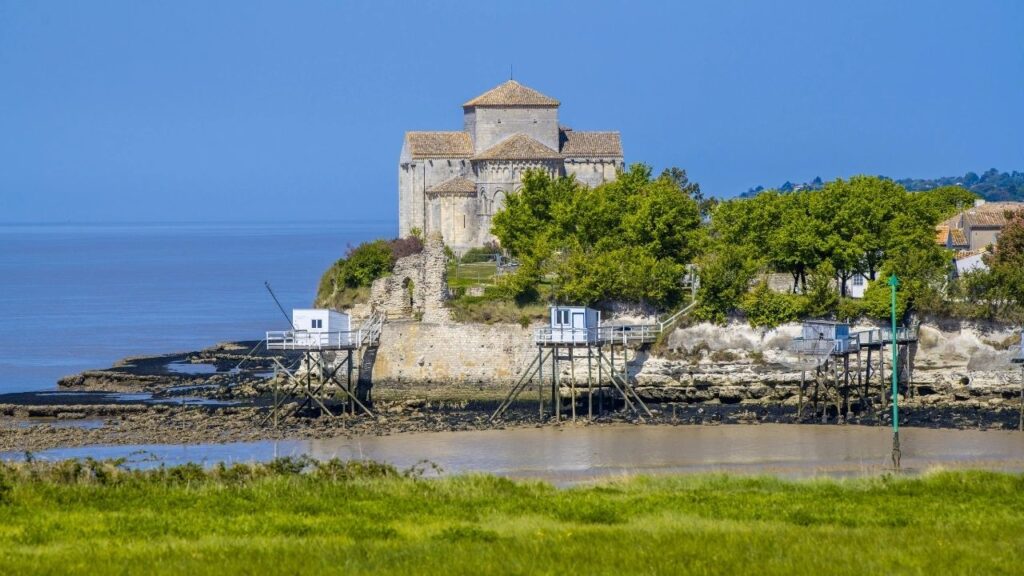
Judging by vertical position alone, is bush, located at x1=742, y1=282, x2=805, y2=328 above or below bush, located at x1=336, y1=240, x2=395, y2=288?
below

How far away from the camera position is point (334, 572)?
21109mm

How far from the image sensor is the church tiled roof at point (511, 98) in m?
88.5

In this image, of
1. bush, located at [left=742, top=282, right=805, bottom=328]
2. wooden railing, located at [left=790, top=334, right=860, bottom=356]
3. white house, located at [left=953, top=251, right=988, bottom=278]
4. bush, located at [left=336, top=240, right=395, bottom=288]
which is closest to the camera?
wooden railing, located at [left=790, top=334, right=860, bottom=356]

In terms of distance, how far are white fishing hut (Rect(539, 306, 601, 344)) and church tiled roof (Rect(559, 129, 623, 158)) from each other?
3728 cm

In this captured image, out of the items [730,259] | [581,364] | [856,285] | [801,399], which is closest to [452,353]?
[581,364]

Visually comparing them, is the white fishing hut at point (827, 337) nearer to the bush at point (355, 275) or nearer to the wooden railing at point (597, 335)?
the wooden railing at point (597, 335)

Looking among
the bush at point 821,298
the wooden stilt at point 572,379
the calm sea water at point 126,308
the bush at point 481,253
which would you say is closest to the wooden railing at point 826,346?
the bush at point 821,298

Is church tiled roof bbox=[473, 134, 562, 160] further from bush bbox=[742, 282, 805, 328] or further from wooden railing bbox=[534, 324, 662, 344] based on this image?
bush bbox=[742, 282, 805, 328]

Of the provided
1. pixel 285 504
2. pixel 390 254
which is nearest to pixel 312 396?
pixel 390 254

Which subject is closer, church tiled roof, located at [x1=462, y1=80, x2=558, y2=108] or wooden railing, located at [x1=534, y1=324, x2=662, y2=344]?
wooden railing, located at [x1=534, y1=324, x2=662, y2=344]

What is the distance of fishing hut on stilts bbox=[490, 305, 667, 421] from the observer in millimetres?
48625

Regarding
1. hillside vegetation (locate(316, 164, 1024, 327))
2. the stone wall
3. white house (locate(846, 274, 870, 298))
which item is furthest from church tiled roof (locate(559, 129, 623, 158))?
the stone wall

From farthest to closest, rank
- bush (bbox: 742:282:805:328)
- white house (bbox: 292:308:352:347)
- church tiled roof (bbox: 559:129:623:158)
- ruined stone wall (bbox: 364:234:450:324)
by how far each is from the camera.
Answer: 1. church tiled roof (bbox: 559:129:623:158)
2. ruined stone wall (bbox: 364:234:450:324)
3. bush (bbox: 742:282:805:328)
4. white house (bbox: 292:308:352:347)

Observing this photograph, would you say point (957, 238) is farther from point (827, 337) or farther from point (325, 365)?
point (325, 365)
